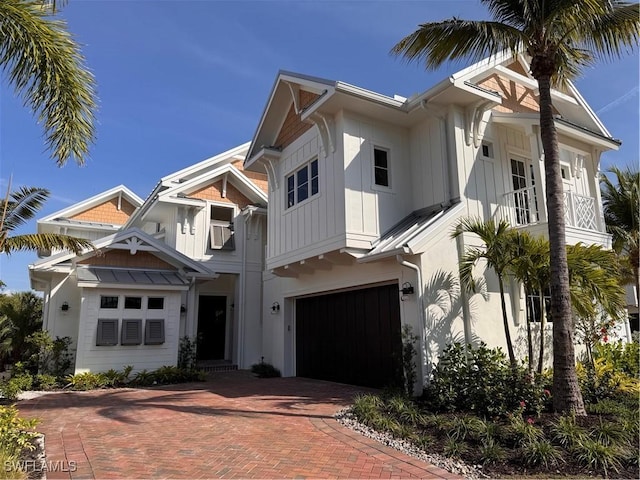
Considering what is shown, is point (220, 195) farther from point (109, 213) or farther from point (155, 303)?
point (109, 213)

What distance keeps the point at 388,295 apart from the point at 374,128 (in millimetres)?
4215

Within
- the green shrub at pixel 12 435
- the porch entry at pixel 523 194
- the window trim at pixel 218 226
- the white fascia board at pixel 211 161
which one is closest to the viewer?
the green shrub at pixel 12 435

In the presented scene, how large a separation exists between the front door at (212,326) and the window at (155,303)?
149 inches

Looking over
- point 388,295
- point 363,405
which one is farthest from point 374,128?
point 363,405

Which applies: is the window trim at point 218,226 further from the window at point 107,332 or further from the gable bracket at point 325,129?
the gable bracket at point 325,129

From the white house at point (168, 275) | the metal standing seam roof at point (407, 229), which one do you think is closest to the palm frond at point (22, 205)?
the white house at point (168, 275)

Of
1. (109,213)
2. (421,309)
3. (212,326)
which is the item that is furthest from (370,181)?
(109,213)

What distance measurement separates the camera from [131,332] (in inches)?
515

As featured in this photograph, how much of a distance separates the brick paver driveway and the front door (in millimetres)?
6891

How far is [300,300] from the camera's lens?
1403 cm

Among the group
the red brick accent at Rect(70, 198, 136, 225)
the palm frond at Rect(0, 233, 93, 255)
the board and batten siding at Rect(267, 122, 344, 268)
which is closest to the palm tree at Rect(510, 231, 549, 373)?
the board and batten siding at Rect(267, 122, 344, 268)

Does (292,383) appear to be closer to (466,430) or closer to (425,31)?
(466,430)

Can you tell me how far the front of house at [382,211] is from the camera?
32.5 ft

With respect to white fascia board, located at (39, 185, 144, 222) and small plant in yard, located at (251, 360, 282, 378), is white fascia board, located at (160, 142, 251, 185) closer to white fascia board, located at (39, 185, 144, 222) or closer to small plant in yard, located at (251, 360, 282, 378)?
white fascia board, located at (39, 185, 144, 222)
